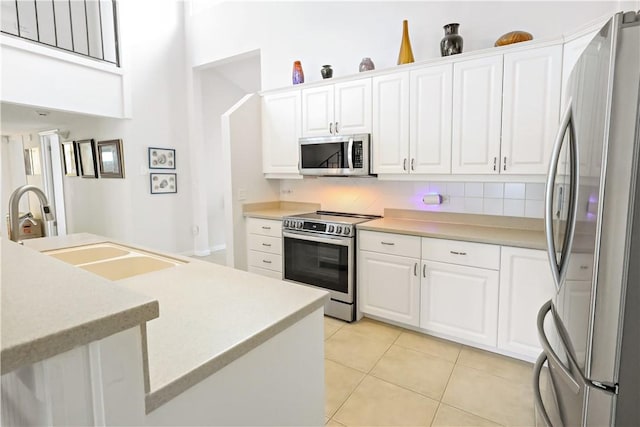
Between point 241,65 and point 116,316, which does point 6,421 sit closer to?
point 116,316

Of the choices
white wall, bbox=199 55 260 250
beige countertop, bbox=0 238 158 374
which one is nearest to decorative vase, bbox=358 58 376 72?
white wall, bbox=199 55 260 250

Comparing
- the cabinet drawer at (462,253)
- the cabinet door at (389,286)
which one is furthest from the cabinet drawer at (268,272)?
the cabinet drawer at (462,253)

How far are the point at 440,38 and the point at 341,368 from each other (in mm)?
2914

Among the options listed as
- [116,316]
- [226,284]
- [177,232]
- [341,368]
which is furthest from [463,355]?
[177,232]

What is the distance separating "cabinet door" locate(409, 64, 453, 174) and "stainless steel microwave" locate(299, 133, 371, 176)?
435 mm

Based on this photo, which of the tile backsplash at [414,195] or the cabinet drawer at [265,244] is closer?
the tile backsplash at [414,195]

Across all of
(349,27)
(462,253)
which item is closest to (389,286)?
(462,253)

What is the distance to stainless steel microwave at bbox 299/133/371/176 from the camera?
310 cm

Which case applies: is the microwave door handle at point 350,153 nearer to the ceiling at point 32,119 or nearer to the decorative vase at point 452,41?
the decorative vase at point 452,41

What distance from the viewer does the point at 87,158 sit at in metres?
5.23

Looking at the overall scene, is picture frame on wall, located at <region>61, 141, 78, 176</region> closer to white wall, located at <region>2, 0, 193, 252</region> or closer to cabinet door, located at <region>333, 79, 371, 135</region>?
white wall, located at <region>2, 0, 193, 252</region>

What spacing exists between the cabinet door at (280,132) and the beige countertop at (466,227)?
4.07 feet

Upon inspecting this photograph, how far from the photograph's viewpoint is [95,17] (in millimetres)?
4551

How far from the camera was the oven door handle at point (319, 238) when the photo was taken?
116 inches
